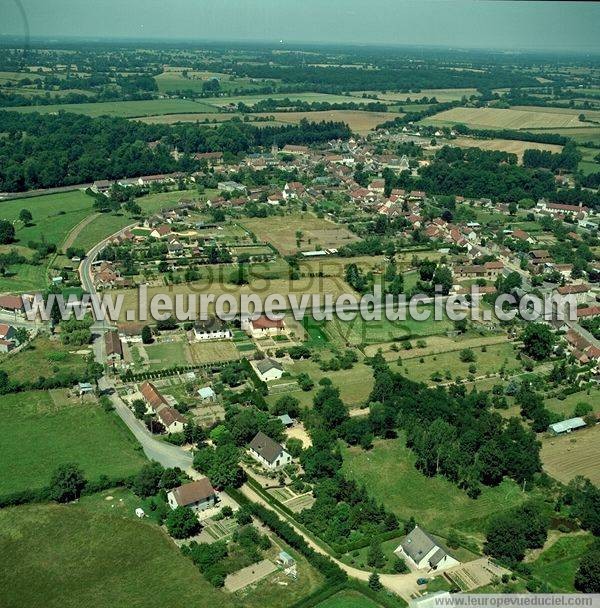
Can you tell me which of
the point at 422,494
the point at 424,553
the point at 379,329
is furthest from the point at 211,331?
the point at 424,553

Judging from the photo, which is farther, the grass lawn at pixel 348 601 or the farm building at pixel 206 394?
the farm building at pixel 206 394

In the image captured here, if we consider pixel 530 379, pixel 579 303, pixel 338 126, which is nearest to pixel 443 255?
pixel 579 303

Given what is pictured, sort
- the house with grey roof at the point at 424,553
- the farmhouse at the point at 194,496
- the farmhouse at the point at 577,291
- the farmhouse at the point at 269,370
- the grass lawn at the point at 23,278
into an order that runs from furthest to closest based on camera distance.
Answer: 1. the grass lawn at the point at 23,278
2. the farmhouse at the point at 577,291
3. the farmhouse at the point at 269,370
4. the farmhouse at the point at 194,496
5. the house with grey roof at the point at 424,553

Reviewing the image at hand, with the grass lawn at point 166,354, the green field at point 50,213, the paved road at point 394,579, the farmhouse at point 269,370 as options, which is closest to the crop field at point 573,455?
the paved road at point 394,579

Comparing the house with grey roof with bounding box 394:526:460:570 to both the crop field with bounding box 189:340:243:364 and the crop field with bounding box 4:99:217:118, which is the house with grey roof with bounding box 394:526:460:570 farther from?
the crop field with bounding box 4:99:217:118

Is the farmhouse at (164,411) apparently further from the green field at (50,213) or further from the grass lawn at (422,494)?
the green field at (50,213)

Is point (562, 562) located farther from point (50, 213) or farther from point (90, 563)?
point (50, 213)

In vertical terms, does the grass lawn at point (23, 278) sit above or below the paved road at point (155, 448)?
above

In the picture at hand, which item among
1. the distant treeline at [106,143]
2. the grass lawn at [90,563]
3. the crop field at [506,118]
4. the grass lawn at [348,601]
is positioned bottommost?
the grass lawn at [90,563]

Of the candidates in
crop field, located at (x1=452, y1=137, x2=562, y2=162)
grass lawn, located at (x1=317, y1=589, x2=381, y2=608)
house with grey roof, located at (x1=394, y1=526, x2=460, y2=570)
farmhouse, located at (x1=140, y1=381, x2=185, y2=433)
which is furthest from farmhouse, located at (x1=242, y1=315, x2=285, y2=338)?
crop field, located at (x1=452, y1=137, x2=562, y2=162)
